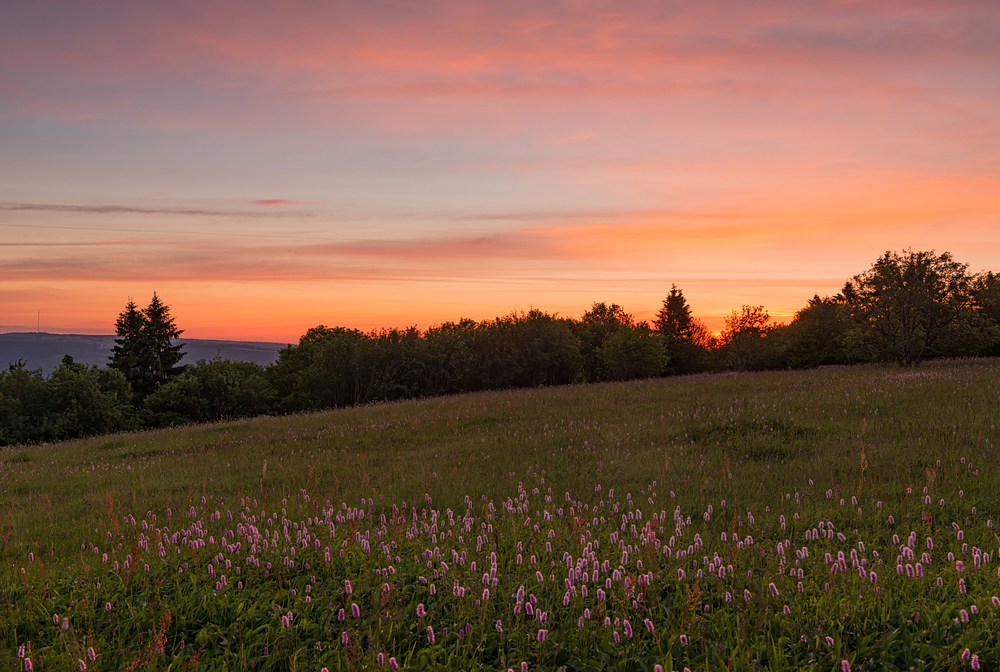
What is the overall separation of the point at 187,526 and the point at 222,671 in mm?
3837

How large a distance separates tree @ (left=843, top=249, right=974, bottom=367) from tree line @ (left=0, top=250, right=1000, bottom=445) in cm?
6

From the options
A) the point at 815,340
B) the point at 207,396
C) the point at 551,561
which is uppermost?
the point at 815,340

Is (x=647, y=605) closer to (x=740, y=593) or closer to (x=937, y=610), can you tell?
(x=740, y=593)

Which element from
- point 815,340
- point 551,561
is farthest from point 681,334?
point 551,561

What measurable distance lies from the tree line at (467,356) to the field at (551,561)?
71.8ft

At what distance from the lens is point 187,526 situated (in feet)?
22.7

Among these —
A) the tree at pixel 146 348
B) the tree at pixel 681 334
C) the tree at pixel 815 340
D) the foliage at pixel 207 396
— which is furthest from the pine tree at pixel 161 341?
the tree at pixel 815 340

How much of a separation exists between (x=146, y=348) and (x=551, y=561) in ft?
289

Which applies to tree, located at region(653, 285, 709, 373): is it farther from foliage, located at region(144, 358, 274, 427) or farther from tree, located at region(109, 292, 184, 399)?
tree, located at region(109, 292, 184, 399)

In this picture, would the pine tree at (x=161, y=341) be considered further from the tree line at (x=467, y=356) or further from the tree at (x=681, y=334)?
the tree at (x=681, y=334)

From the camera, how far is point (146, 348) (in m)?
78.5

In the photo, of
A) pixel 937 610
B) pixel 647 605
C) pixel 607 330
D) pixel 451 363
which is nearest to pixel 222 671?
pixel 647 605

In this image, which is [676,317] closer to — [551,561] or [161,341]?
[161,341]

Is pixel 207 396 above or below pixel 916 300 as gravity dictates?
below
